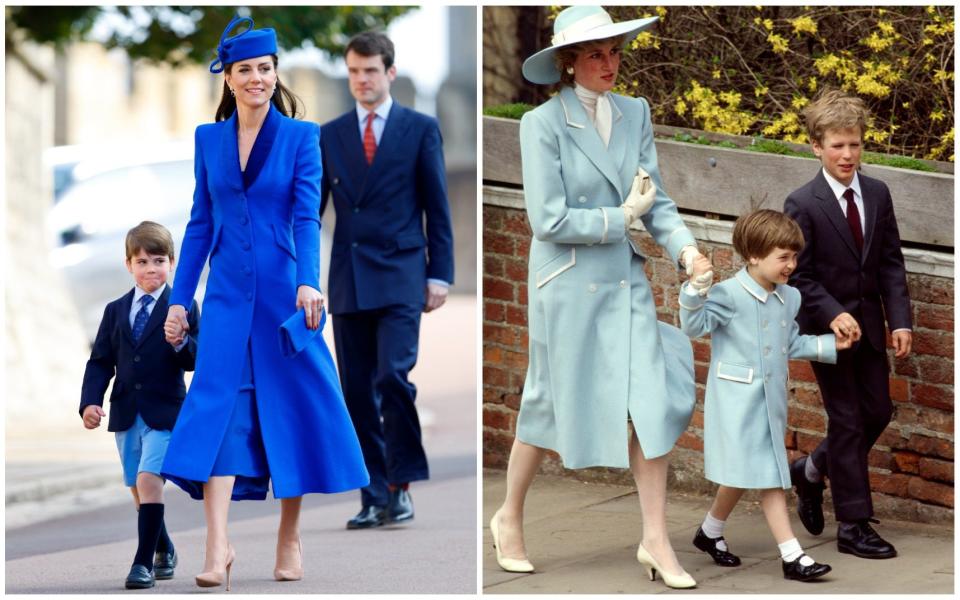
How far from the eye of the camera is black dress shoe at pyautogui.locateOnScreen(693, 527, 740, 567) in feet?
21.6

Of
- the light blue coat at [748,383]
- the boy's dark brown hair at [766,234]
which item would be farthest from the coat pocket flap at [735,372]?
the boy's dark brown hair at [766,234]

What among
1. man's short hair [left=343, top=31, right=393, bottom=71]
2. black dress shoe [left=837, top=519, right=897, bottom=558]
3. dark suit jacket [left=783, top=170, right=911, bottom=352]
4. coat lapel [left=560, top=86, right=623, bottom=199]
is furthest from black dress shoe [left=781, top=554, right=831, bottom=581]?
man's short hair [left=343, top=31, right=393, bottom=71]

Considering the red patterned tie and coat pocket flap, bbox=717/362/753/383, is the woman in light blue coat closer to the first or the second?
coat pocket flap, bbox=717/362/753/383

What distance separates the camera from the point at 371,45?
8.02m

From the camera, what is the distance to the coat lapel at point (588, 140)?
6.30 meters

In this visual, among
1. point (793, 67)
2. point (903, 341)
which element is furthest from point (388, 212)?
point (903, 341)

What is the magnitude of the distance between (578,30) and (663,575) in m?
1.93

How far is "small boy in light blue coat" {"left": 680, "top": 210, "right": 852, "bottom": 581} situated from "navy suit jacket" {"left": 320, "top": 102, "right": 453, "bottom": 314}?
2047 mm

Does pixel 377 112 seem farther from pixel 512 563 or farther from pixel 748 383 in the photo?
pixel 748 383

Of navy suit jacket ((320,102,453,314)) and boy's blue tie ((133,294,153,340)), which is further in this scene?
navy suit jacket ((320,102,453,314))

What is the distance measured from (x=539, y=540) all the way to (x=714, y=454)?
41.1 inches

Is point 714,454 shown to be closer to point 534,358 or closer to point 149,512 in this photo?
point 534,358


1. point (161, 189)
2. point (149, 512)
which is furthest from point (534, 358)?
point (161, 189)

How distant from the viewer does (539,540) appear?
7145 mm
